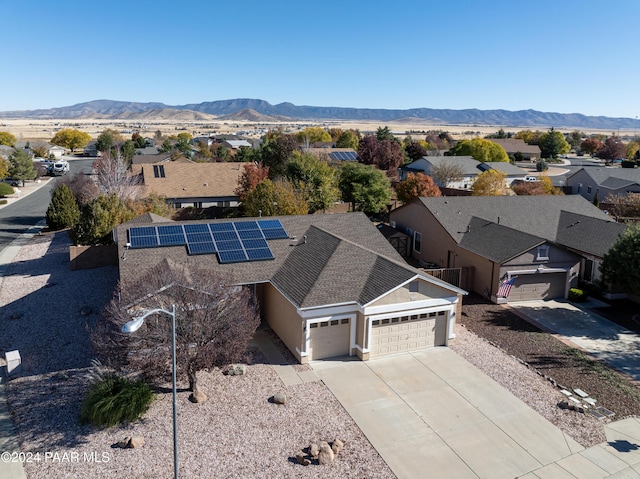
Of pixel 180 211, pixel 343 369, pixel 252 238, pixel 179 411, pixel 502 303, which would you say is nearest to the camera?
pixel 179 411

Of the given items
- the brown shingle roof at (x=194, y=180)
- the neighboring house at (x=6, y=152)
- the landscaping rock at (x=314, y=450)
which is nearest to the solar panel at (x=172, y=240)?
the landscaping rock at (x=314, y=450)

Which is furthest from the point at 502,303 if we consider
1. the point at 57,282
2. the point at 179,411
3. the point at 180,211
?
the point at 180,211

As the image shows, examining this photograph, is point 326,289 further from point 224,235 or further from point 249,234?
point 224,235

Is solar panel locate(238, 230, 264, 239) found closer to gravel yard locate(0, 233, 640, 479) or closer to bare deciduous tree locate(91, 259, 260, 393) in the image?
gravel yard locate(0, 233, 640, 479)

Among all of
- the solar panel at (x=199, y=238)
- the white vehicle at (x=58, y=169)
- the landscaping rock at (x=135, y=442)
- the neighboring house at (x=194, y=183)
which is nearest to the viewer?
the landscaping rock at (x=135, y=442)

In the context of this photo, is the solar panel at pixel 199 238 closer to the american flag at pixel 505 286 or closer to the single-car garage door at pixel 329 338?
the single-car garage door at pixel 329 338

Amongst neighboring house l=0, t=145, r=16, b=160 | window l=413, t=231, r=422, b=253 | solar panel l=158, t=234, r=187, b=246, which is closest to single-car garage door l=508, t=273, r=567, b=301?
window l=413, t=231, r=422, b=253

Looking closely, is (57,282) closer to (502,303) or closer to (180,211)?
(180,211)
